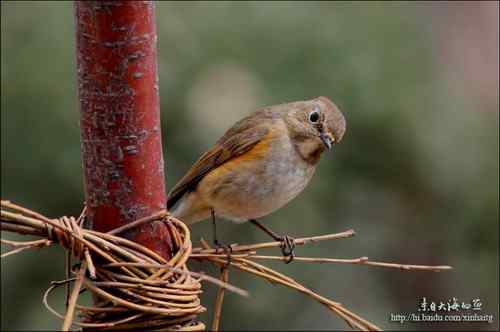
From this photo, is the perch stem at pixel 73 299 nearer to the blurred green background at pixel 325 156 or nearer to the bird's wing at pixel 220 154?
the bird's wing at pixel 220 154

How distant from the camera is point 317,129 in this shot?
3.49 metres

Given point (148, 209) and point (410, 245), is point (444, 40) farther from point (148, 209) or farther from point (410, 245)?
point (148, 209)

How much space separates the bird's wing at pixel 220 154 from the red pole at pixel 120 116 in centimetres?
145

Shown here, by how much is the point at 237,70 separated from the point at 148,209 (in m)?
2.74

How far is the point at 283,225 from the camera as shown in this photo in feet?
14.3

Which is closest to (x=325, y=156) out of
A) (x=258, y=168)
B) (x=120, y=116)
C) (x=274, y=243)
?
(x=258, y=168)

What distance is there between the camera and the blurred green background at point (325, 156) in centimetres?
427

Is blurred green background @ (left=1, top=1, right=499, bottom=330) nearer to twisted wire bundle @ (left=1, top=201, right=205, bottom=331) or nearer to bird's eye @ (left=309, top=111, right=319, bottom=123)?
bird's eye @ (left=309, top=111, right=319, bottom=123)

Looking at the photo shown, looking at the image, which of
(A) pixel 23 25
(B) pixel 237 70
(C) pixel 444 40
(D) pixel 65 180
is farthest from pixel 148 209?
(C) pixel 444 40

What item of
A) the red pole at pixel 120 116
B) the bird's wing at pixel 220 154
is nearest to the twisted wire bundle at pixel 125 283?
the red pole at pixel 120 116

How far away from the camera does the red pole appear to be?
1.82m

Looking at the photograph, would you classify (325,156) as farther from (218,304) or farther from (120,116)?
(120,116)

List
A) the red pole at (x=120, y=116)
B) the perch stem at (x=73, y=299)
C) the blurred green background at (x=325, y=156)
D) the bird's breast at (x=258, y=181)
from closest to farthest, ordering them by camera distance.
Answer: the perch stem at (x=73, y=299), the red pole at (x=120, y=116), the bird's breast at (x=258, y=181), the blurred green background at (x=325, y=156)

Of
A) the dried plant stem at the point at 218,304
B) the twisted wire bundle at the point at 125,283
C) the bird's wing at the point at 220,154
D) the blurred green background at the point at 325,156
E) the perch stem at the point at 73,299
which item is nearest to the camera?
the perch stem at the point at 73,299
